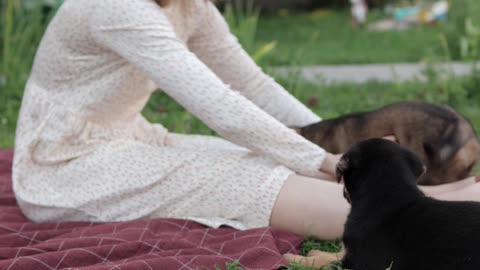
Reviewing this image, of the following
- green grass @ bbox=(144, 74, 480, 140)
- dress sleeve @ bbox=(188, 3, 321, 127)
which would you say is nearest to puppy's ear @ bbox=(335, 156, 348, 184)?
dress sleeve @ bbox=(188, 3, 321, 127)

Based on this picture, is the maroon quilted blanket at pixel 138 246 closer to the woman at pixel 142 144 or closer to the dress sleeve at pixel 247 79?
the woman at pixel 142 144

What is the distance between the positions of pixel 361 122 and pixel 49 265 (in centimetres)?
199

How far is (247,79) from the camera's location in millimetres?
4879

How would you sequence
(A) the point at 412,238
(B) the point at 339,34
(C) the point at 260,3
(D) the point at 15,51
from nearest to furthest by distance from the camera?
(A) the point at 412,238 → (D) the point at 15,51 → (B) the point at 339,34 → (C) the point at 260,3

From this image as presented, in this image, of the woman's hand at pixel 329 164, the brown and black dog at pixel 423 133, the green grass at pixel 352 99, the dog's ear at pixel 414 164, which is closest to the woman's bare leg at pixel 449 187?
the brown and black dog at pixel 423 133

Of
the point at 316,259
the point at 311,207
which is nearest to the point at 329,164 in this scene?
the point at 311,207

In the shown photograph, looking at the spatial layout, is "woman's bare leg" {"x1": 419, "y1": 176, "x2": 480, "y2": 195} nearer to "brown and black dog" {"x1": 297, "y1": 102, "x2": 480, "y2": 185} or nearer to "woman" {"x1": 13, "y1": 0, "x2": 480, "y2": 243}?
"brown and black dog" {"x1": 297, "y1": 102, "x2": 480, "y2": 185}

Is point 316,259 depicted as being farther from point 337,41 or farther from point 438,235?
point 337,41

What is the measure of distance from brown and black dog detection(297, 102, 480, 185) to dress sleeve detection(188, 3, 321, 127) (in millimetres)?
204

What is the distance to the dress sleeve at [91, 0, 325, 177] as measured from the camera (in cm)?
379

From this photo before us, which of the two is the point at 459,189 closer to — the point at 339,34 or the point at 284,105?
the point at 284,105

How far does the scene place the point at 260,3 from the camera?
1750 centimetres

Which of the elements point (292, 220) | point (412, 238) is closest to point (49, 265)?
point (292, 220)

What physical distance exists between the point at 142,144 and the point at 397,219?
5.31 ft
